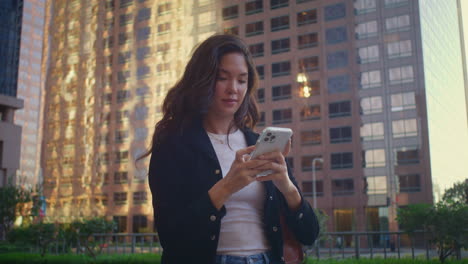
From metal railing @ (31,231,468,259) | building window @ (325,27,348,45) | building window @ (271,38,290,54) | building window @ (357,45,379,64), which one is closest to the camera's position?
metal railing @ (31,231,468,259)

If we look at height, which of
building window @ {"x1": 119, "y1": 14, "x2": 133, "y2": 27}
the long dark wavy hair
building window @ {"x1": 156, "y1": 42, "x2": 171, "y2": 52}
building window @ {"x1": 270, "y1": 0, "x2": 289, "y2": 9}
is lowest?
the long dark wavy hair

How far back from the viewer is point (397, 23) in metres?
40.1

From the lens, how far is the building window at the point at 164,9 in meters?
55.0

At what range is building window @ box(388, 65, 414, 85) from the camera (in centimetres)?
3928

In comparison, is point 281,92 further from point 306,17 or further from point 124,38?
point 124,38

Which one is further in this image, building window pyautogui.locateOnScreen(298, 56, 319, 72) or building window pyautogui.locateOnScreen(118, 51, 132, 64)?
building window pyautogui.locateOnScreen(118, 51, 132, 64)

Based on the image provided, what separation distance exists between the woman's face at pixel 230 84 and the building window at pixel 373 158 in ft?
128

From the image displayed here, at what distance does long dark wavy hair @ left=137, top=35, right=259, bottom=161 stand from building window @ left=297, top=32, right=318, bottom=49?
42.9m

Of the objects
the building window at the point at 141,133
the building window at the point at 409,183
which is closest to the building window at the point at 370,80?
the building window at the point at 409,183

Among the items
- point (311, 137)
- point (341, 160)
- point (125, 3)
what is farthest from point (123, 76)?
point (341, 160)

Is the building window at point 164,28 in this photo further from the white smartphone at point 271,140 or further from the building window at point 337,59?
the white smartphone at point 271,140

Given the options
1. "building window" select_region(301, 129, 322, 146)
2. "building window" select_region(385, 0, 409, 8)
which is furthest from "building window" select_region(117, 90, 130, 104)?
"building window" select_region(385, 0, 409, 8)

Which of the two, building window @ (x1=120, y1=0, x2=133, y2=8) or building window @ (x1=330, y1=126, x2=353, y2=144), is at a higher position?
building window @ (x1=120, y1=0, x2=133, y2=8)

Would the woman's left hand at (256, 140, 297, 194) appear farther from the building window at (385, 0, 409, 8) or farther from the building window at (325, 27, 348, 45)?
the building window at (325, 27, 348, 45)
